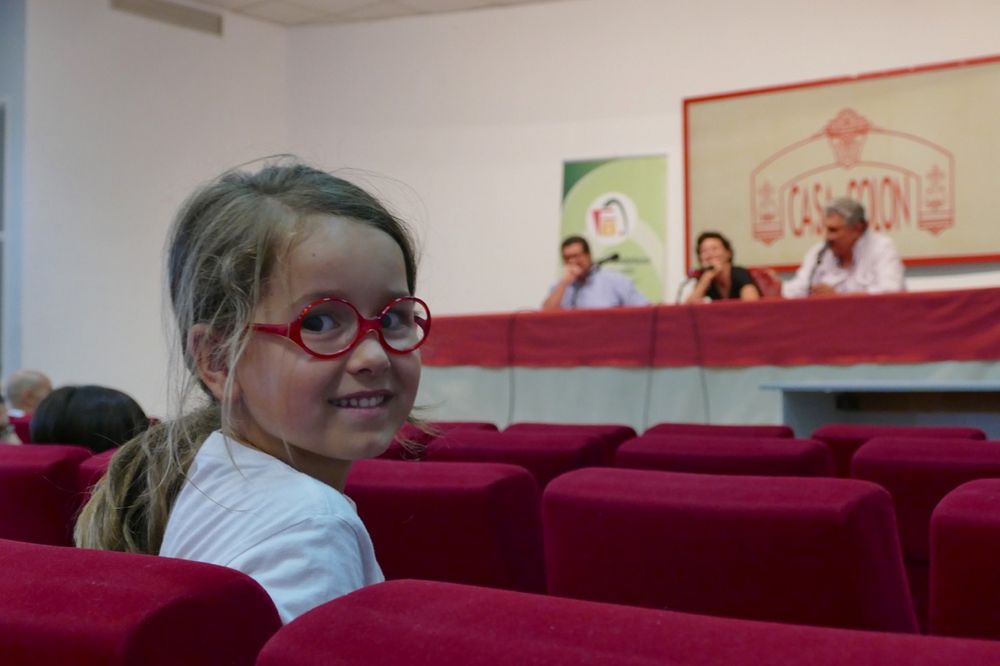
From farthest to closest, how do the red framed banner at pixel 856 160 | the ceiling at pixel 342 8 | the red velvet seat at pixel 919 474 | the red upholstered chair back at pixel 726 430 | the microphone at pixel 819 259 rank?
the ceiling at pixel 342 8
the red framed banner at pixel 856 160
the microphone at pixel 819 259
the red upholstered chair back at pixel 726 430
the red velvet seat at pixel 919 474

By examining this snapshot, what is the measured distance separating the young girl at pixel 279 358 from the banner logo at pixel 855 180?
7084 mm

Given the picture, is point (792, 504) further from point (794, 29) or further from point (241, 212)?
point (794, 29)

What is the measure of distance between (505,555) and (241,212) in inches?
22.8

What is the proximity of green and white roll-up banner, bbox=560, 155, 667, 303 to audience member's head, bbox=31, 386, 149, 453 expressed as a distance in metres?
6.24

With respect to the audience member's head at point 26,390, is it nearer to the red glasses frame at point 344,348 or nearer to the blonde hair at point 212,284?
the blonde hair at point 212,284

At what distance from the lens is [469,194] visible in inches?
360

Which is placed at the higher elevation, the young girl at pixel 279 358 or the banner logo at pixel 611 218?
the banner logo at pixel 611 218

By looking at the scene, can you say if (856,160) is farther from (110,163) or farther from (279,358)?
(279,358)

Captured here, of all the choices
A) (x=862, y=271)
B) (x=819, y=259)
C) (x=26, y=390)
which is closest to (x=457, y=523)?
(x=26, y=390)

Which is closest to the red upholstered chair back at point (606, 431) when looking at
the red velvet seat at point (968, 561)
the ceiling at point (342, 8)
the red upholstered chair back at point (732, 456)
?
the red upholstered chair back at point (732, 456)

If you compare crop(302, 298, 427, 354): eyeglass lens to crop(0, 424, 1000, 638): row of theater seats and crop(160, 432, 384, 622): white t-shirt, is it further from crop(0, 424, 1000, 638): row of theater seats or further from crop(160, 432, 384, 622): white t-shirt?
crop(0, 424, 1000, 638): row of theater seats

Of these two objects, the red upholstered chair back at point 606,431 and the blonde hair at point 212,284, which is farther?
the red upholstered chair back at point 606,431

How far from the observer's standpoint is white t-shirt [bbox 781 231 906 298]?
259 inches

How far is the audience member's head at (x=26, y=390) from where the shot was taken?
554 centimetres
